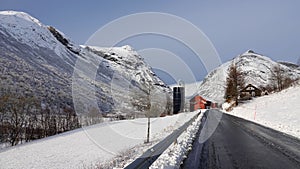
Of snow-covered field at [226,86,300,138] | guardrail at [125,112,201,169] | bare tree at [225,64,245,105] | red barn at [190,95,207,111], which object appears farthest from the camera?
red barn at [190,95,207,111]

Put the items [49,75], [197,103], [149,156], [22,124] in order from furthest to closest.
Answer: [197,103] < [49,75] < [22,124] < [149,156]

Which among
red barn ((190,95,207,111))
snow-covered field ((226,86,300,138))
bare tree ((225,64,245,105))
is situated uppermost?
bare tree ((225,64,245,105))

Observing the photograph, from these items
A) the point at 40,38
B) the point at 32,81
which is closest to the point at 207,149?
the point at 32,81

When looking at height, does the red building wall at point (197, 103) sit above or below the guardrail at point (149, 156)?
above

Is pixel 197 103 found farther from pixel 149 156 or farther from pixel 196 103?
pixel 149 156

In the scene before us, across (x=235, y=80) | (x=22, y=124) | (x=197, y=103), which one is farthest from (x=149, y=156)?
(x=197, y=103)

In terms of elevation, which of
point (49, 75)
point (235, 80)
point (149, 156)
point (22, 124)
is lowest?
point (22, 124)

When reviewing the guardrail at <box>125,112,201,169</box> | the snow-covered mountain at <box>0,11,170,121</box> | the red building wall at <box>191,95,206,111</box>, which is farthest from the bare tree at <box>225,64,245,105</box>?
the guardrail at <box>125,112,201,169</box>

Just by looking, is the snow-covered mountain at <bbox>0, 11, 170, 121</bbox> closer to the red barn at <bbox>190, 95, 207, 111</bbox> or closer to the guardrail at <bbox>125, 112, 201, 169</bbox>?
the guardrail at <bbox>125, 112, 201, 169</bbox>

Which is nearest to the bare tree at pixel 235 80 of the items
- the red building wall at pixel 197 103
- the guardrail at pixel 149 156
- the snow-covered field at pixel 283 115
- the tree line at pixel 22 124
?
the snow-covered field at pixel 283 115

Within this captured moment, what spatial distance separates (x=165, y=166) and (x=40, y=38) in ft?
426

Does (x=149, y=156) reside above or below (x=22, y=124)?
above

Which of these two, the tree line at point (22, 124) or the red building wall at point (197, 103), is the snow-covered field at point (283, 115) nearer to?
the tree line at point (22, 124)

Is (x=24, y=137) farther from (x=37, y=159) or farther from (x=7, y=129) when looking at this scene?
(x=37, y=159)
